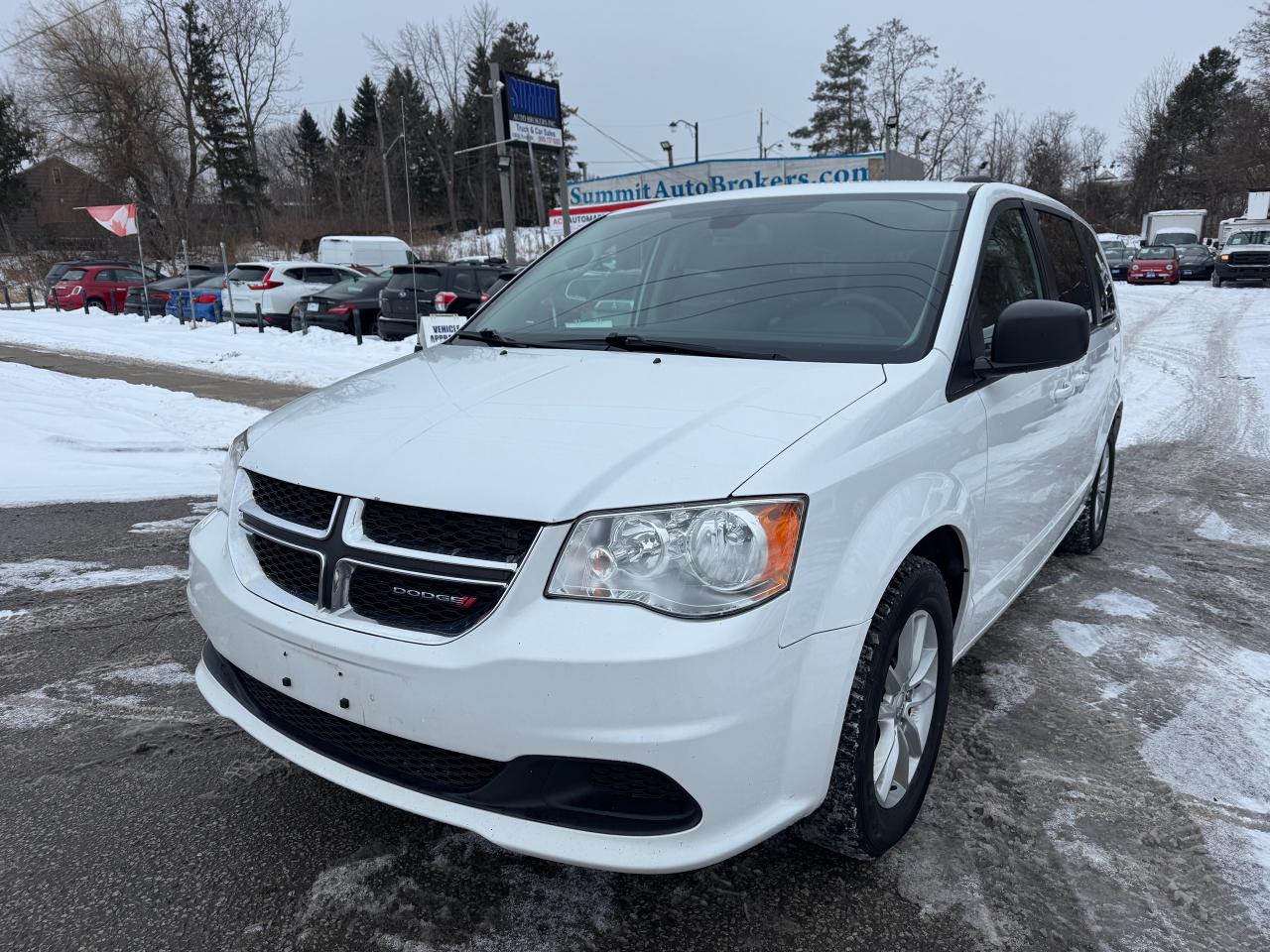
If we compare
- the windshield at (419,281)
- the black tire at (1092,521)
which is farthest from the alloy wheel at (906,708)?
the windshield at (419,281)

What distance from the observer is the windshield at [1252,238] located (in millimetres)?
27798

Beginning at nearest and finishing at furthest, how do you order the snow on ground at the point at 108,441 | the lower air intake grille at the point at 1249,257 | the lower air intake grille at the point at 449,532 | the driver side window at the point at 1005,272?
1. the lower air intake grille at the point at 449,532
2. the driver side window at the point at 1005,272
3. the snow on ground at the point at 108,441
4. the lower air intake grille at the point at 1249,257

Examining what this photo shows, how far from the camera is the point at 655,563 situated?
6.10 ft

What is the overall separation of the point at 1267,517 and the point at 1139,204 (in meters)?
71.2

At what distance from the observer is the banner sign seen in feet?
67.3

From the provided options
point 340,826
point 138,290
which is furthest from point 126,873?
point 138,290

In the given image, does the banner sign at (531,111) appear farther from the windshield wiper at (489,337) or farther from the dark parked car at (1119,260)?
the dark parked car at (1119,260)

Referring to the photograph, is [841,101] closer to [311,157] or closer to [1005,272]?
[311,157]

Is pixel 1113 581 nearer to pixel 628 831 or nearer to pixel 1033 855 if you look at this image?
pixel 1033 855

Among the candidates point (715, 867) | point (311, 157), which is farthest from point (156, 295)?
point (311, 157)

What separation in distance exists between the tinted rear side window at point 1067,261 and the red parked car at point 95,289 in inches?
1037

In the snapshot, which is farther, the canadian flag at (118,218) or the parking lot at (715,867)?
the canadian flag at (118,218)

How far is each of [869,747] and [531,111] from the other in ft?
72.3

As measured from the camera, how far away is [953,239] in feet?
9.61
